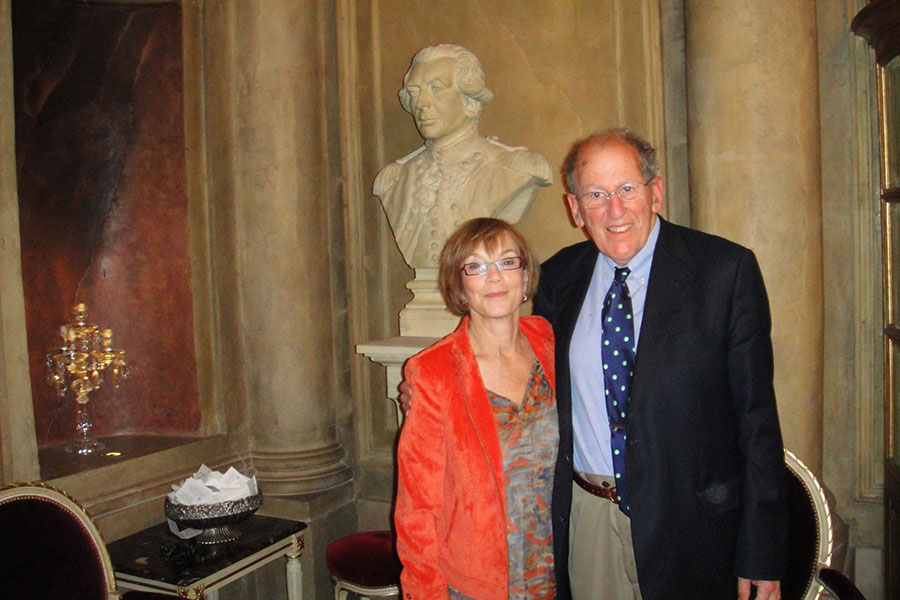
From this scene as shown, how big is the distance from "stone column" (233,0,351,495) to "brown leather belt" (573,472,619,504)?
6.12ft

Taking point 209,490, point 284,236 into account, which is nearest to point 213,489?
point 209,490

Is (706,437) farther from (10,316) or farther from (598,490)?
(10,316)

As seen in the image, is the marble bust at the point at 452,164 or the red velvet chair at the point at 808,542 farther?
the marble bust at the point at 452,164

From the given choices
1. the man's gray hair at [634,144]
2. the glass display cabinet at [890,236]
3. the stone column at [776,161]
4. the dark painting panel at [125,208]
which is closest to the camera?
the man's gray hair at [634,144]

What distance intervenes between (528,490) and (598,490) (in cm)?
15

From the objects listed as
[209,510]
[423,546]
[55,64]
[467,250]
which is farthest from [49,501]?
[55,64]

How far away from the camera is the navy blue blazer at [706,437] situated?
140cm

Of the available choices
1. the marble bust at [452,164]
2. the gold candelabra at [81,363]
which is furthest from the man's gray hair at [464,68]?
the gold candelabra at [81,363]

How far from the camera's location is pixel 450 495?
1516 millimetres

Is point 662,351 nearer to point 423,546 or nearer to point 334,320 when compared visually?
point 423,546

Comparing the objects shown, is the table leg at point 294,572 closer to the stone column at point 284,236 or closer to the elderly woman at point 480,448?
the stone column at point 284,236

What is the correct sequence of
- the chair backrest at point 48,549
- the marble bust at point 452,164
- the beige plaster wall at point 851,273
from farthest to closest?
1. the marble bust at point 452,164
2. the beige plaster wall at point 851,273
3. the chair backrest at point 48,549

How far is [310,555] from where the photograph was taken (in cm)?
307

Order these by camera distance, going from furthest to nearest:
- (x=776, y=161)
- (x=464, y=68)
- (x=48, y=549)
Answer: (x=464, y=68) → (x=776, y=161) → (x=48, y=549)
